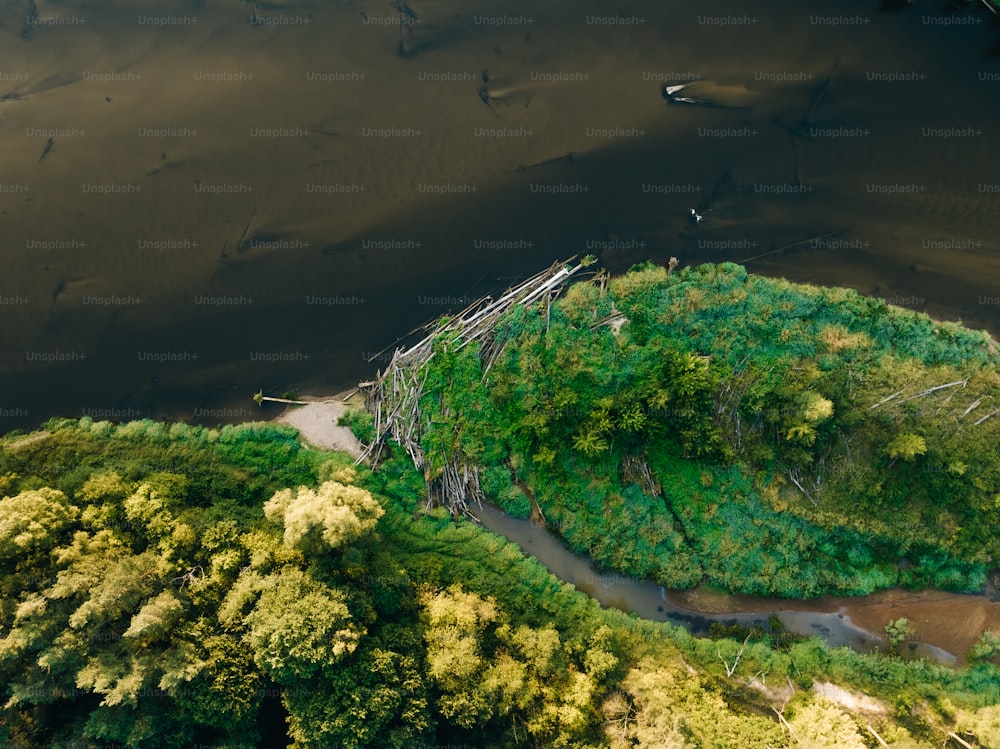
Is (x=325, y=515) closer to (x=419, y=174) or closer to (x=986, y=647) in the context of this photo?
(x=419, y=174)

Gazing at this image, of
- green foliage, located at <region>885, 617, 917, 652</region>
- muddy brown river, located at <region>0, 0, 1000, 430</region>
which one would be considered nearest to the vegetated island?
green foliage, located at <region>885, 617, 917, 652</region>

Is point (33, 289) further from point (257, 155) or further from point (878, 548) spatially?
point (878, 548)

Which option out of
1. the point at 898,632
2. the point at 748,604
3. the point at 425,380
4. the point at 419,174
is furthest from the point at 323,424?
the point at 898,632

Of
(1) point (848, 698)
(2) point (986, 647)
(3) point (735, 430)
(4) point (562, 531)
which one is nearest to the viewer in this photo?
(1) point (848, 698)

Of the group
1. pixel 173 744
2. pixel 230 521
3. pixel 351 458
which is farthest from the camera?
pixel 351 458

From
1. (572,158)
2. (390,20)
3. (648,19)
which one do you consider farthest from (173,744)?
(648,19)

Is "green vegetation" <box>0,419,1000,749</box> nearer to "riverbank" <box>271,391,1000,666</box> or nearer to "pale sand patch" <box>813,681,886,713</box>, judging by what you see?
"pale sand patch" <box>813,681,886,713</box>

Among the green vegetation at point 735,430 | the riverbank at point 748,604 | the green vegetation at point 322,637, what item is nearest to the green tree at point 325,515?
the green vegetation at point 322,637
